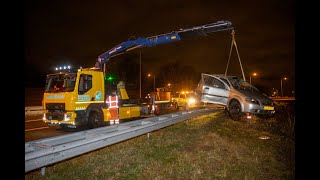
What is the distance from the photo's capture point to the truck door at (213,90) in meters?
12.2

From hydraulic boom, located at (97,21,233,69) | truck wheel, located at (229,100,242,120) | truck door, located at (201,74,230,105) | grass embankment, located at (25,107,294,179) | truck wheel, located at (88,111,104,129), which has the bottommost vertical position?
grass embankment, located at (25,107,294,179)

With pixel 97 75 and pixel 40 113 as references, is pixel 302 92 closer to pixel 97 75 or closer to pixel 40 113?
pixel 97 75

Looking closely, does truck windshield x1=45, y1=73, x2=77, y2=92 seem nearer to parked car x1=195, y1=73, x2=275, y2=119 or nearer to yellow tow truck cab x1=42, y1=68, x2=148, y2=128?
yellow tow truck cab x1=42, y1=68, x2=148, y2=128

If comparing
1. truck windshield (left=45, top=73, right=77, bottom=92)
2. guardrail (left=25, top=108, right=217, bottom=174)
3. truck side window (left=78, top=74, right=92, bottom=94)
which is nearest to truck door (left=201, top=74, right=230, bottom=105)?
guardrail (left=25, top=108, right=217, bottom=174)

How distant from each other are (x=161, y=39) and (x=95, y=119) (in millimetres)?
5317

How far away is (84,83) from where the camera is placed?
36.1 ft

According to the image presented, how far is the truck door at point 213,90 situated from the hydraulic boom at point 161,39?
2116 millimetres

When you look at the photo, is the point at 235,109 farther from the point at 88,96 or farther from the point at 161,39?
the point at 88,96

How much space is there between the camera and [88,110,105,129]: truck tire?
11344 millimetres

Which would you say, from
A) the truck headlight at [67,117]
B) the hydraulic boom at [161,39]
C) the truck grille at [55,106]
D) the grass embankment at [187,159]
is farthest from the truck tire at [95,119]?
the hydraulic boom at [161,39]

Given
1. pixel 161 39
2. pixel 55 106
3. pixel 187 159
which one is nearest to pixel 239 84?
pixel 161 39

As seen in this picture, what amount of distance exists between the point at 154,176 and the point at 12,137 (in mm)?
2639

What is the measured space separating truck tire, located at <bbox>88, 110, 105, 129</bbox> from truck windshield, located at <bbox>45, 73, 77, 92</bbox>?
145 centimetres

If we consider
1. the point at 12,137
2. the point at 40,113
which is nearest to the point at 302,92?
the point at 12,137
